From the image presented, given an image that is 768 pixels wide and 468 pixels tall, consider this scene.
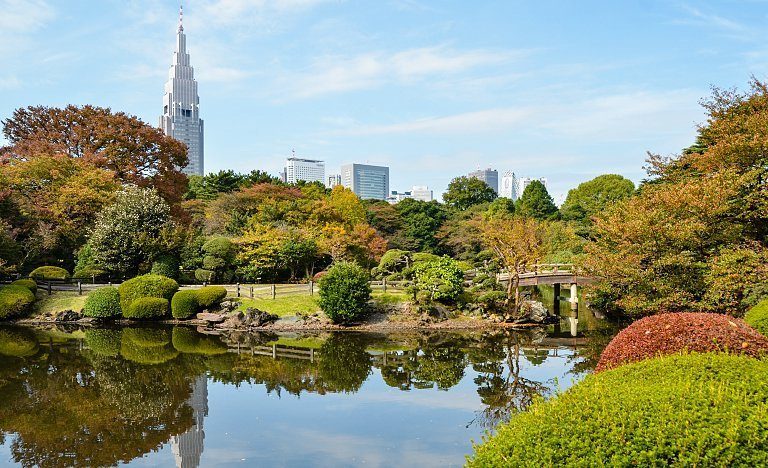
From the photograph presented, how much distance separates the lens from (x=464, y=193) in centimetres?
5747

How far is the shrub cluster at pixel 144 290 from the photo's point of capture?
945 inches

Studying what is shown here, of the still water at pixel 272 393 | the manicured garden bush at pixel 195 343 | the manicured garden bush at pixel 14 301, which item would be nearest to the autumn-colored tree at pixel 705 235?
the still water at pixel 272 393

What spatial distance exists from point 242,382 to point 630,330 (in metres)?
9.96

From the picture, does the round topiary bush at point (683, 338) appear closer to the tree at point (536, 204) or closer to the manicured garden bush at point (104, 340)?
the manicured garden bush at point (104, 340)

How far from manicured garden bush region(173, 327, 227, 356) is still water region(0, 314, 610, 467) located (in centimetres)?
7

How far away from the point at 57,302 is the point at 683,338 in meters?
26.6

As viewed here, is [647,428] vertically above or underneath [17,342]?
above

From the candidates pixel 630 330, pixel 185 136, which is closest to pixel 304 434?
pixel 630 330

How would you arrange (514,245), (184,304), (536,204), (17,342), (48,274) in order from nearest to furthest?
(17,342) → (184,304) → (48,274) → (514,245) → (536,204)

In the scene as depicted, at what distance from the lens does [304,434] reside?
33.5 ft

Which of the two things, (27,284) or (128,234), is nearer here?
(27,284)

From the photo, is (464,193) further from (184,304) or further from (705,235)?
(705,235)

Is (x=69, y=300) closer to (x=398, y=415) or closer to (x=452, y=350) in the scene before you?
(x=452, y=350)

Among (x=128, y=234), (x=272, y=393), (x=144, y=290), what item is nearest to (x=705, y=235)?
(x=272, y=393)
